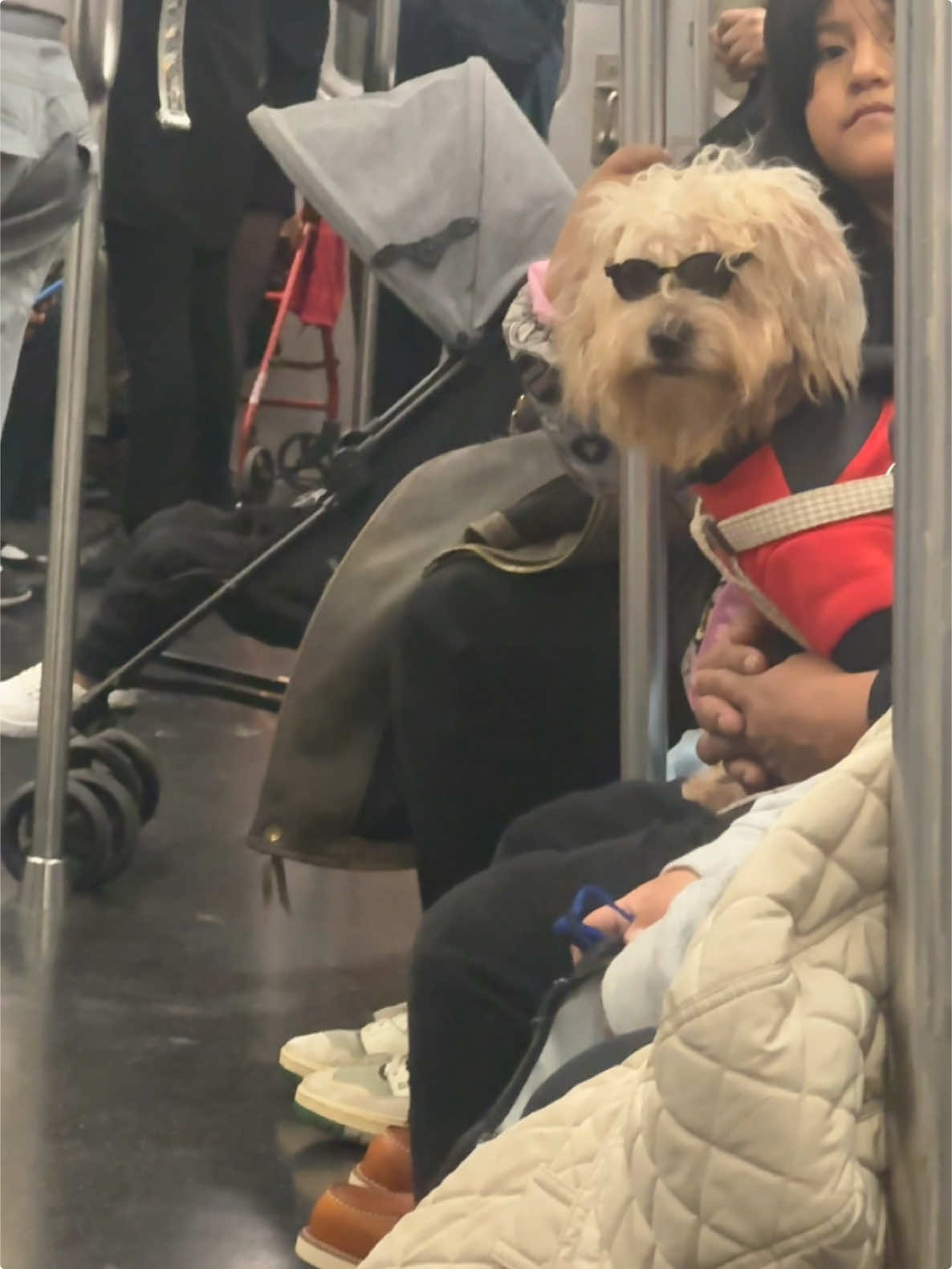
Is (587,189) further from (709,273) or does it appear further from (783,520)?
(783,520)

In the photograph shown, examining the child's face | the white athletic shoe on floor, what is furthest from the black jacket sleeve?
the white athletic shoe on floor

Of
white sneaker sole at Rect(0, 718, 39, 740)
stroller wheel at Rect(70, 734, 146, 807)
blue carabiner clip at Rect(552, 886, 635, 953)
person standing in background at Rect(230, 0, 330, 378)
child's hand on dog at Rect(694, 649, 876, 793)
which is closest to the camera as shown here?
blue carabiner clip at Rect(552, 886, 635, 953)

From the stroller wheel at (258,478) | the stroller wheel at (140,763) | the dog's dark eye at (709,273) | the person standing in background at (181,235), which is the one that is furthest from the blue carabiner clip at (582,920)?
the stroller wheel at (258,478)

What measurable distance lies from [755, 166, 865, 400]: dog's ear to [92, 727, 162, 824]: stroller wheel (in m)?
1.13

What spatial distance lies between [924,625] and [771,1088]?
0.45 feet

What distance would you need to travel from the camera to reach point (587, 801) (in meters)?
0.94

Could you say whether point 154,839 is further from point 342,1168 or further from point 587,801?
point 587,801

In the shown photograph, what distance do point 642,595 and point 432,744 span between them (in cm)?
23

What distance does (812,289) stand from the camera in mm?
957

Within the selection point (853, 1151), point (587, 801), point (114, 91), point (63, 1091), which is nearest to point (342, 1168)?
point (63, 1091)

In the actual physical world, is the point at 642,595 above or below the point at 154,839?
above

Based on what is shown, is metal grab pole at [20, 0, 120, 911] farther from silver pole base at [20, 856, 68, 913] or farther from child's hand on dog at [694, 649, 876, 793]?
child's hand on dog at [694, 649, 876, 793]

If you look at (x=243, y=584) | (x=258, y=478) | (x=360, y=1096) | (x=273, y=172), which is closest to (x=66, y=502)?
(x=243, y=584)

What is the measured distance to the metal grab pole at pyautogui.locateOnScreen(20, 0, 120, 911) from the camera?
1546 mm
